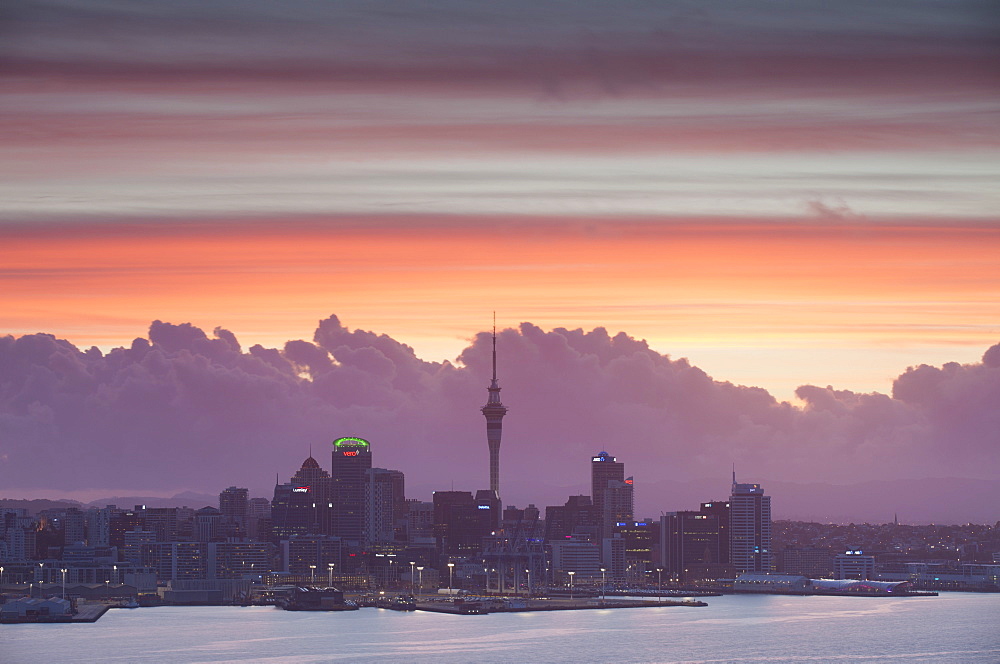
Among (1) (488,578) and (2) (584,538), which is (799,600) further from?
(2) (584,538)

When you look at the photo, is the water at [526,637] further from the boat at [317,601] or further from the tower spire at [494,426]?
the tower spire at [494,426]

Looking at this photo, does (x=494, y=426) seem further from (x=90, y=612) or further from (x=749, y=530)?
(x=90, y=612)

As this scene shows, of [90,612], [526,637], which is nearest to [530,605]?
[90,612]

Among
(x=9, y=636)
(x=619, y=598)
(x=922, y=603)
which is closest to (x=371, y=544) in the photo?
(x=619, y=598)

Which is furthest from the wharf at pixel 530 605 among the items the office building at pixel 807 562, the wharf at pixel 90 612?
the office building at pixel 807 562

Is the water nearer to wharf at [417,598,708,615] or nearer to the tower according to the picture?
wharf at [417,598,708,615]
